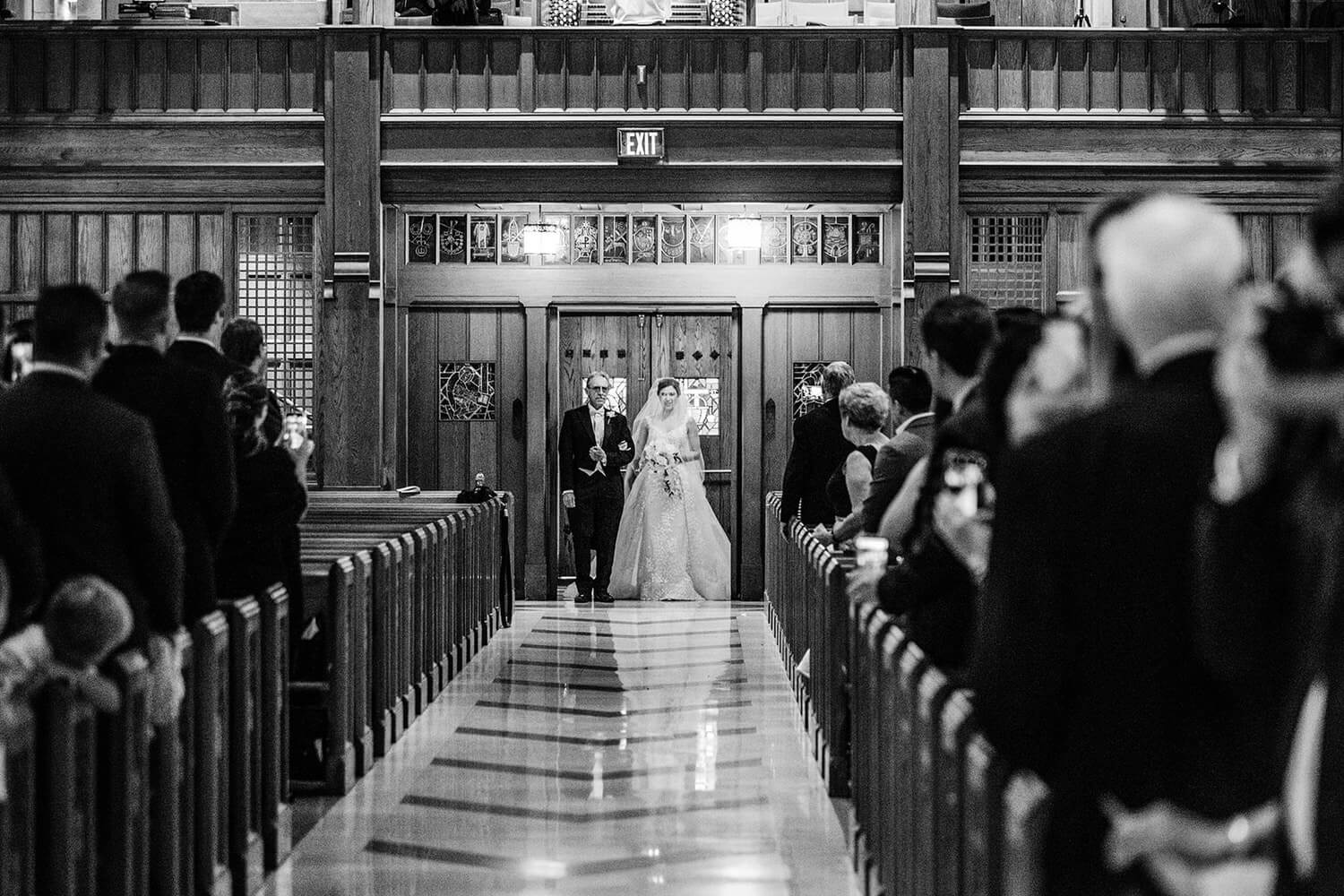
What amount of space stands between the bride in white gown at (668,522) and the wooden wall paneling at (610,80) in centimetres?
232

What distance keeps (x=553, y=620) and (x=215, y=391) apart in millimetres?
7989

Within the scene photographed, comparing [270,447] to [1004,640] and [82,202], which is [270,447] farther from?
[82,202]

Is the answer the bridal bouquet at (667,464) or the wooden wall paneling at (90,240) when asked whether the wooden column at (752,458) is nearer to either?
the bridal bouquet at (667,464)

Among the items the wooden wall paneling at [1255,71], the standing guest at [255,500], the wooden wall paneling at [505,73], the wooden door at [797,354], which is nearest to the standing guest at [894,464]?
the standing guest at [255,500]

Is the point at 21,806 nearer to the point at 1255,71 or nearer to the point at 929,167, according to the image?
the point at 929,167

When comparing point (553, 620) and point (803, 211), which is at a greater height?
point (803, 211)

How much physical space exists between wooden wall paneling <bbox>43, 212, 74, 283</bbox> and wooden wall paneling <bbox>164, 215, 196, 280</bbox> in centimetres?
74

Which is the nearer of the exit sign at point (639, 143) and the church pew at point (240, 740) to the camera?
the church pew at point (240, 740)

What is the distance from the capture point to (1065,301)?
13.4 metres

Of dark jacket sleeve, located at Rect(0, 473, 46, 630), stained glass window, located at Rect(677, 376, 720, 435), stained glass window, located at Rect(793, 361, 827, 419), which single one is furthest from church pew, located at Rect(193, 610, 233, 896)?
stained glass window, located at Rect(677, 376, 720, 435)

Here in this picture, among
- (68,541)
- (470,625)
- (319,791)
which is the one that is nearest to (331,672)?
(319,791)

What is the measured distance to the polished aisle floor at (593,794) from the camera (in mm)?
5621

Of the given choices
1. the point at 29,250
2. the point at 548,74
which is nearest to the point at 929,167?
the point at 548,74

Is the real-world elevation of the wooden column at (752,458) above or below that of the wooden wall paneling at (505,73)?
below
